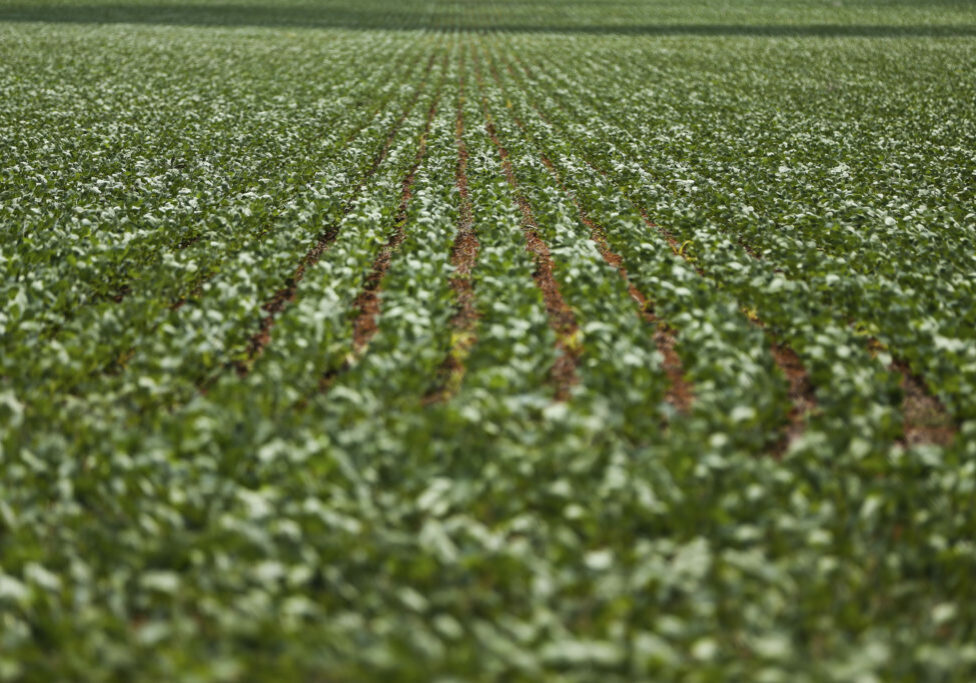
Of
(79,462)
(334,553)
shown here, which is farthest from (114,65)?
(334,553)

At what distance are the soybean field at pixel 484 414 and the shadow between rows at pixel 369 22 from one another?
35183mm

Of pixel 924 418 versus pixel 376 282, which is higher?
pixel 376 282

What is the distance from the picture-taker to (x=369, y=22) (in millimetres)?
53000

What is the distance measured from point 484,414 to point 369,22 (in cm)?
5261

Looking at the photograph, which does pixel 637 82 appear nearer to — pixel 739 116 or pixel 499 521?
pixel 739 116

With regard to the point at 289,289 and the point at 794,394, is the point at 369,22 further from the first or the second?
the point at 794,394

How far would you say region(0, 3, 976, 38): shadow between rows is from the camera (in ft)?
153

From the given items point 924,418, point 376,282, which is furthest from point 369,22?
point 924,418

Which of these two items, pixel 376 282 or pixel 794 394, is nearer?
pixel 794 394

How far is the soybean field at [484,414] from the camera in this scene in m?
4.26

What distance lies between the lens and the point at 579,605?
170 inches

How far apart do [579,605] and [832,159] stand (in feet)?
49.6

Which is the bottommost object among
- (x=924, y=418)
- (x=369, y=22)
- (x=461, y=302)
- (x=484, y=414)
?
(x=924, y=418)

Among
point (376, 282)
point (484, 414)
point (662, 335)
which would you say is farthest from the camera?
point (376, 282)
